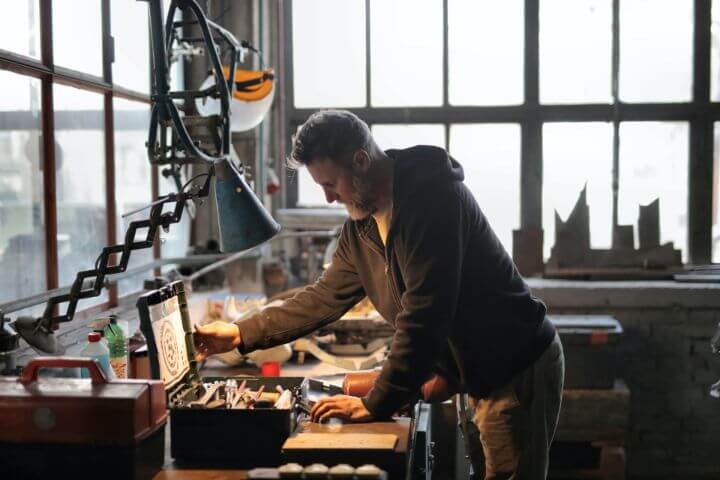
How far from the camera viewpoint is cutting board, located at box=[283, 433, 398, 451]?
164cm

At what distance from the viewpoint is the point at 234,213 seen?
189cm

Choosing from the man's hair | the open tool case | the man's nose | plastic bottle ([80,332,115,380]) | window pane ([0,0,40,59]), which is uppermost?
window pane ([0,0,40,59])

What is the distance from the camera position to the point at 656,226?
4598 millimetres

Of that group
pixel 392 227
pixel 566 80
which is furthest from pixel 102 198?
pixel 566 80

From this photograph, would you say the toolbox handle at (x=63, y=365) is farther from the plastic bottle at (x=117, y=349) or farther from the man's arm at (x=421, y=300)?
the man's arm at (x=421, y=300)

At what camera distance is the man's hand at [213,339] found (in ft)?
6.97

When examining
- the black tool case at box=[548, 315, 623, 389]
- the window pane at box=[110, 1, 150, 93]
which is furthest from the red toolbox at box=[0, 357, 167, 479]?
the black tool case at box=[548, 315, 623, 389]

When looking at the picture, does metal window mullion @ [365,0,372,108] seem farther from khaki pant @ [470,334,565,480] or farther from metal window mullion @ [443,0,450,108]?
khaki pant @ [470,334,565,480]

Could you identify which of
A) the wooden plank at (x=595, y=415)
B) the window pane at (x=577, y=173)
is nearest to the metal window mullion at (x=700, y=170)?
the window pane at (x=577, y=173)

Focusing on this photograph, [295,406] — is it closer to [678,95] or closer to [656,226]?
[656,226]

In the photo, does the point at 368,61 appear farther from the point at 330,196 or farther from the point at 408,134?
the point at 330,196

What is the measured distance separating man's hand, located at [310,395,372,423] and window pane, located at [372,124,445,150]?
125 inches

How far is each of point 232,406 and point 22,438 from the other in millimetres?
463

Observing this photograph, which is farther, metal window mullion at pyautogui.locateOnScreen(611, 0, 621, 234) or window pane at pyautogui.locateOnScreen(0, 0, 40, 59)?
metal window mullion at pyautogui.locateOnScreen(611, 0, 621, 234)
